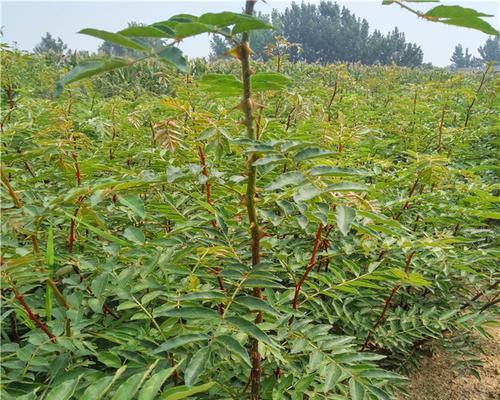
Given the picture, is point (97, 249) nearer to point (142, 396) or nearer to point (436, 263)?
point (142, 396)

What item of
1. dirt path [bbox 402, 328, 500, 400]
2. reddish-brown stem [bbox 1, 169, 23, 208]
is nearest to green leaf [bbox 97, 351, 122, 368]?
reddish-brown stem [bbox 1, 169, 23, 208]

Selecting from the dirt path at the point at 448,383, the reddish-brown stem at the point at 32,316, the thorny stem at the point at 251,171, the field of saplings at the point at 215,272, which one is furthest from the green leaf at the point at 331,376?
the dirt path at the point at 448,383

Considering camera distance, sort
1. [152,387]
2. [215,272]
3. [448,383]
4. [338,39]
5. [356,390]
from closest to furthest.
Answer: [152,387] < [356,390] < [215,272] < [448,383] < [338,39]

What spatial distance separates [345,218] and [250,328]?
333mm

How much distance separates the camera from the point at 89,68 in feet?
2.39

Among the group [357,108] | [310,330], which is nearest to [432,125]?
[357,108]

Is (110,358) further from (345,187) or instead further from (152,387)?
(345,187)

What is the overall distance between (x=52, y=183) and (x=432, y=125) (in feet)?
9.90

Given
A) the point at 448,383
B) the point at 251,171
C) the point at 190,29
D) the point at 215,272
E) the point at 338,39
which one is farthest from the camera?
the point at 338,39

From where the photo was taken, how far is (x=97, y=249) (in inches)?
65.8

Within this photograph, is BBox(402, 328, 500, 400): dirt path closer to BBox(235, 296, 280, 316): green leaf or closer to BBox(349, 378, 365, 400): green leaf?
BBox(349, 378, 365, 400): green leaf

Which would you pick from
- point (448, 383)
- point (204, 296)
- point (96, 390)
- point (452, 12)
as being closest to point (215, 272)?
point (204, 296)

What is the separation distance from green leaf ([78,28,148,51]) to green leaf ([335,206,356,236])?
20.8 inches

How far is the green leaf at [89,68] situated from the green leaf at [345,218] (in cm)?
53
